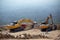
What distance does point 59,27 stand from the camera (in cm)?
281

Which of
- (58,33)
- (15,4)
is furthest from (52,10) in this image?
(15,4)

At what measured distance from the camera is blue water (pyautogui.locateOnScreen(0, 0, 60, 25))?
2.83 metres

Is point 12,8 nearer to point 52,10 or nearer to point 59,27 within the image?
point 52,10

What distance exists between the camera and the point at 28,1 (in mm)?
2852

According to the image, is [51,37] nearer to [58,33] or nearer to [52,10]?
[58,33]

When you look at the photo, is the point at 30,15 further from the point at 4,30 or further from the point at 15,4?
the point at 4,30

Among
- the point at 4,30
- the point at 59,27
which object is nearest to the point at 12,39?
the point at 4,30

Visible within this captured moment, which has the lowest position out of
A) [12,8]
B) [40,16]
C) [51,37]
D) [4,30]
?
[51,37]

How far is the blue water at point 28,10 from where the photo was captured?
2.83 metres

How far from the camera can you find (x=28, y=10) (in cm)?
284

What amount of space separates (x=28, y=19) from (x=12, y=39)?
45 centimetres

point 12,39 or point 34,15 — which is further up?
point 34,15

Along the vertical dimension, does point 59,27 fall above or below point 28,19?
below

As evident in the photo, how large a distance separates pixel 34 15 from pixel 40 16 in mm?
107
